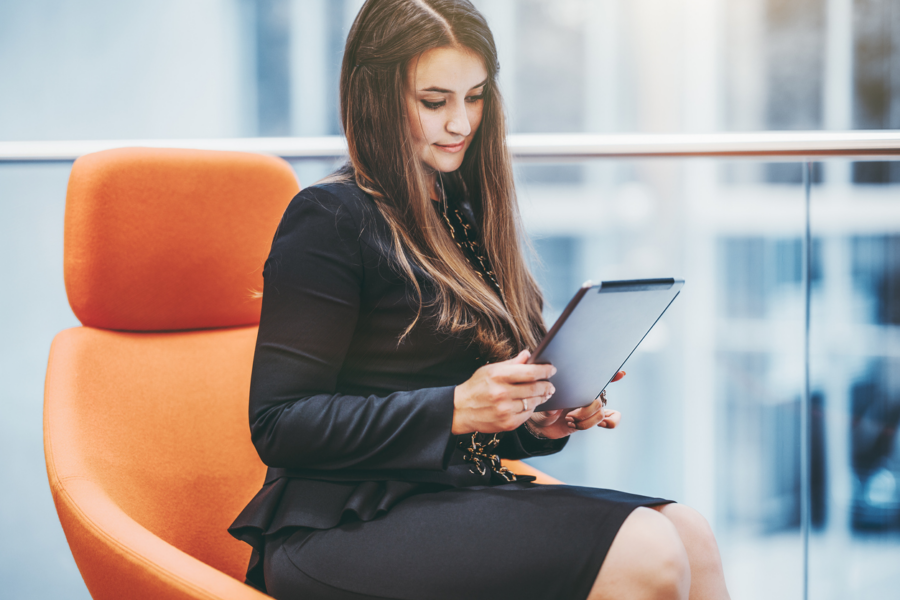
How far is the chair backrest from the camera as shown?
2.95 feet

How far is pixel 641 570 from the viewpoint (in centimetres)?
62

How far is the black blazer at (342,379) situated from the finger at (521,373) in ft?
0.25

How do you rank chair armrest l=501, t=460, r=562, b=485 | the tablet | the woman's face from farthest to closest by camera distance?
1. chair armrest l=501, t=460, r=562, b=485
2. the woman's face
3. the tablet

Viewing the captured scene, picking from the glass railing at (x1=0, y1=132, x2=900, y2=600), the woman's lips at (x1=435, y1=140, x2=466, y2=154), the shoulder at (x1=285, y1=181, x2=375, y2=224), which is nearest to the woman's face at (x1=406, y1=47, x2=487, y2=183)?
the woman's lips at (x1=435, y1=140, x2=466, y2=154)

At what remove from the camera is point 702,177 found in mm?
3111

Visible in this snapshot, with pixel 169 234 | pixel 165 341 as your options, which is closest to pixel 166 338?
pixel 165 341

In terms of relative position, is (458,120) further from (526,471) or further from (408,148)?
(526,471)

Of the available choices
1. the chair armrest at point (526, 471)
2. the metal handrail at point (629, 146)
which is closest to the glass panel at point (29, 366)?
the metal handrail at point (629, 146)

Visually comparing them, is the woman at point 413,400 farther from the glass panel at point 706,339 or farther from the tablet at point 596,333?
the glass panel at point 706,339

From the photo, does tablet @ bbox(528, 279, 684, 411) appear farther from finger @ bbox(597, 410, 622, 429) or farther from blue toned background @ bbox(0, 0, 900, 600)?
blue toned background @ bbox(0, 0, 900, 600)

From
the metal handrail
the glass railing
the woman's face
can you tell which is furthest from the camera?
the glass railing

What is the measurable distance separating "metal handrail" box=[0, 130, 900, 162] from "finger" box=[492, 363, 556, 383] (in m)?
0.67

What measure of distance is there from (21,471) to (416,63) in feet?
4.84

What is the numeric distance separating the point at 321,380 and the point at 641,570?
0.40m
